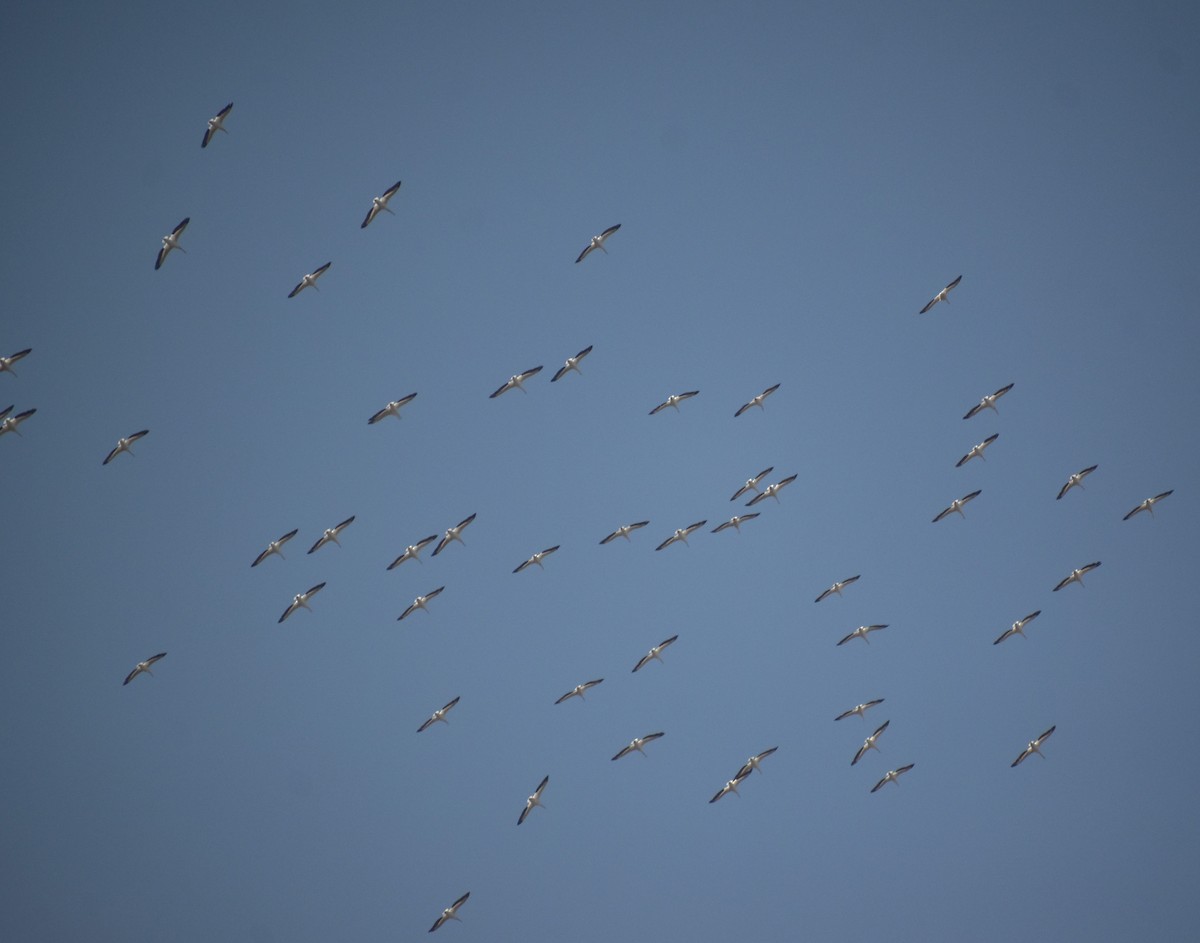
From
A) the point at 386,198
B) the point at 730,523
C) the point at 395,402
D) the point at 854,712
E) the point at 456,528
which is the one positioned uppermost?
the point at 386,198

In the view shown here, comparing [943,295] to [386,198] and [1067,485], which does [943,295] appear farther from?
[386,198]

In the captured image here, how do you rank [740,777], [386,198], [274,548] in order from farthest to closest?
[740,777] < [274,548] < [386,198]

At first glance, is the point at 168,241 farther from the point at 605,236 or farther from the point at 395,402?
the point at 605,236

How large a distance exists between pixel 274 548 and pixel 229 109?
56.7ft

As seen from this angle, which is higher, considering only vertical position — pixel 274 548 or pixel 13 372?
pixel 13 372

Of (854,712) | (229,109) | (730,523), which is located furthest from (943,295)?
(229,109)

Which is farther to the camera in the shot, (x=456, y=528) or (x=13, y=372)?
(x=456, y=528)

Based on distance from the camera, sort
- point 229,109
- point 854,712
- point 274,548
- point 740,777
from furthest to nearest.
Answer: point 854,712, point 740,777, point 274,548, point 229,109

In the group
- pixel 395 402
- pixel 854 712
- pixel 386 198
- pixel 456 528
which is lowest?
pixel 854 712

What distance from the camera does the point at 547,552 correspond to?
54.2m

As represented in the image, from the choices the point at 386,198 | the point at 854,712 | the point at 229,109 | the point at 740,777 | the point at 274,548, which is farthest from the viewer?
the point at 854,712

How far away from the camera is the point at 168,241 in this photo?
139 feet

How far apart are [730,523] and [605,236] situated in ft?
46.9

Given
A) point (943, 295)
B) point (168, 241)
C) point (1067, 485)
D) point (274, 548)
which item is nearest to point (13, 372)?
point (168, 241)
